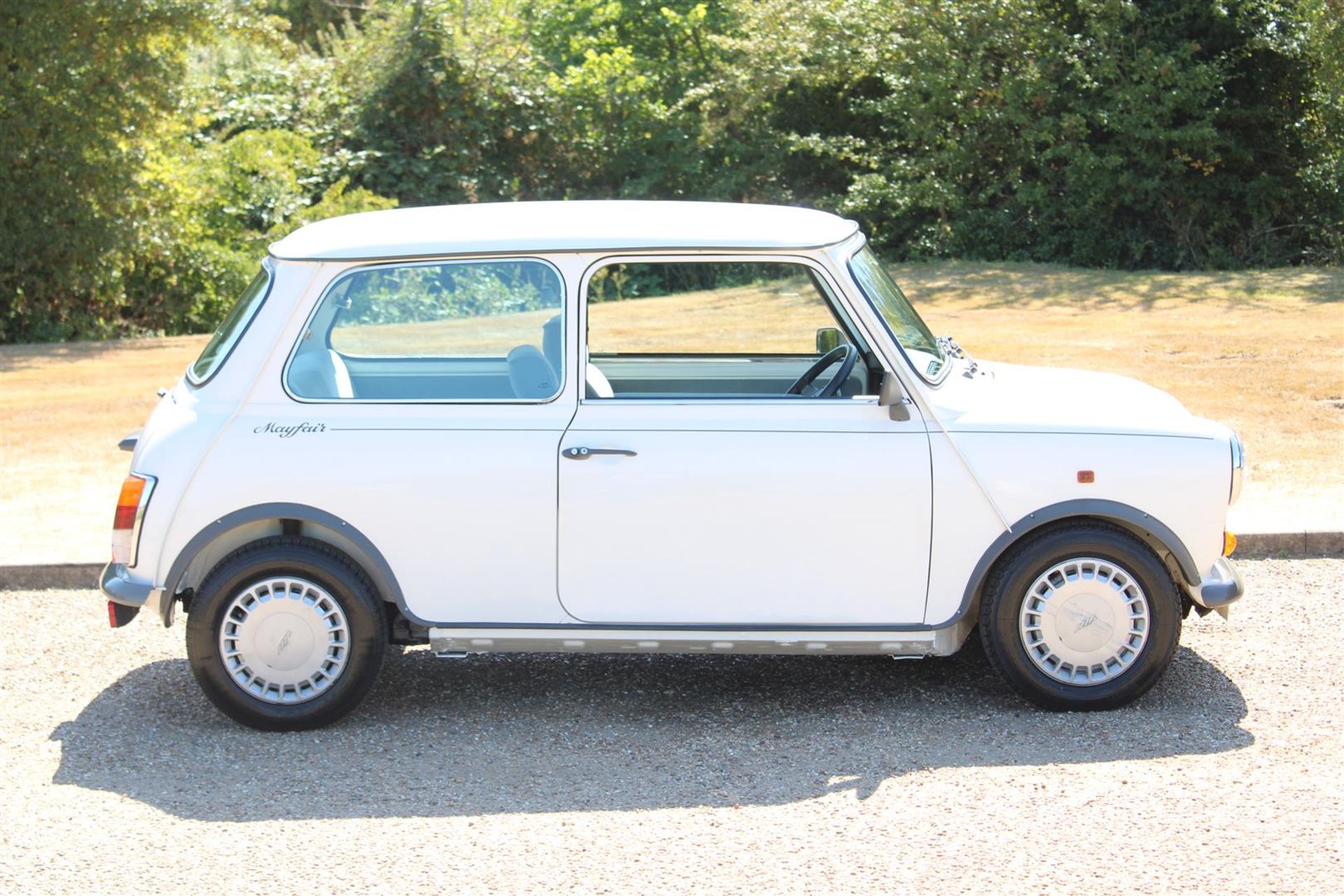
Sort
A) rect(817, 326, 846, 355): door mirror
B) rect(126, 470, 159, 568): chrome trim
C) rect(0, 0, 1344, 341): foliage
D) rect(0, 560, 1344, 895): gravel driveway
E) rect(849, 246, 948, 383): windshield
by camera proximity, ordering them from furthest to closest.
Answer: rect(0, 0, 1344, 341): foliage → rect(817, 326, 846, 355): door mirror → rect(849, 246, 948, 383): windshield → rect(126, 470, 159, 568): chrome trim → rect(0, 560, 1344, 895): gravel driveway

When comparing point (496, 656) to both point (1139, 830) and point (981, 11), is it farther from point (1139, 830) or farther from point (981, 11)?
point (981, 11)

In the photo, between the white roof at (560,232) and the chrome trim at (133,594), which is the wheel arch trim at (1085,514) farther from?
the chrome trim at (133,594)

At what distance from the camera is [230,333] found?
17.8 feet

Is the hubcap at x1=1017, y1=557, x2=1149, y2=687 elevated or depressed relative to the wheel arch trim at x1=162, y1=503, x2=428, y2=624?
depressed

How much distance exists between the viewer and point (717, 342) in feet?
46.8

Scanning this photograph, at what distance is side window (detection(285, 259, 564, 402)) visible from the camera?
5324 millimetres

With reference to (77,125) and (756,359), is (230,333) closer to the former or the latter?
(756,359)

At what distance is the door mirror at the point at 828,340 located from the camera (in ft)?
19.3

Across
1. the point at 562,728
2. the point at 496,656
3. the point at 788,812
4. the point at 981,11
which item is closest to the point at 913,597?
the point at 788,812

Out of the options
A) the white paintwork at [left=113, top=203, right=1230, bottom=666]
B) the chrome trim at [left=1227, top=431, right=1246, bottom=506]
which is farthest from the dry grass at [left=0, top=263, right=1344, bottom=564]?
the chrome trim at [left=1227, top=431, right=1246, bottom=506]

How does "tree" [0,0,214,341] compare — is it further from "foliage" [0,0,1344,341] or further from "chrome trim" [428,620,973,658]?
"chrome trim" [428,620,973,658]

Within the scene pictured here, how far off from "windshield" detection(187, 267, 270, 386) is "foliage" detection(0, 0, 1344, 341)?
41.8 feet

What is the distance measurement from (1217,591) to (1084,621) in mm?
462

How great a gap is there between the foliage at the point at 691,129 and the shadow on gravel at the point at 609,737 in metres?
12.7
